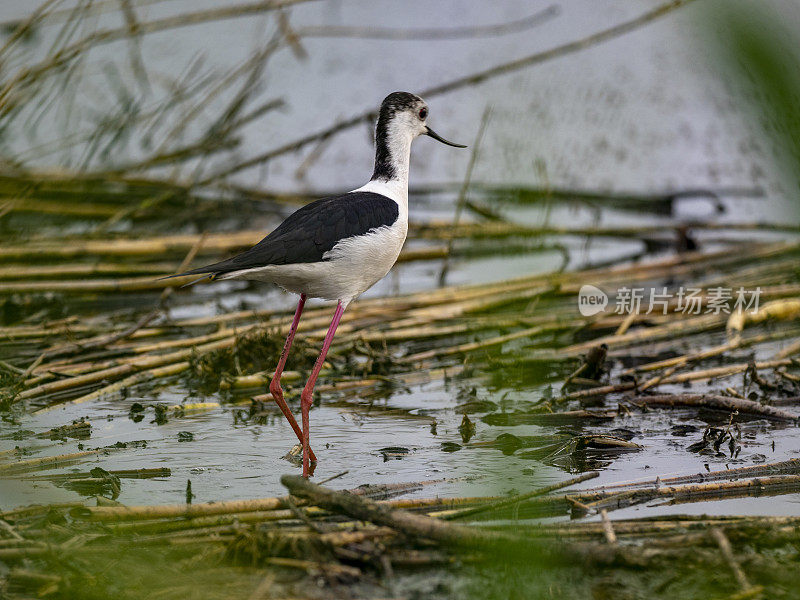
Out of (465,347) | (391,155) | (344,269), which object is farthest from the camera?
(465,347)

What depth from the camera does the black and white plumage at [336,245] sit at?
393cm

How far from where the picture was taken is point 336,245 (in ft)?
13.4

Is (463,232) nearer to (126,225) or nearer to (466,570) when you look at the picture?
(126,225)

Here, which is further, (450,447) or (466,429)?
(466,429)

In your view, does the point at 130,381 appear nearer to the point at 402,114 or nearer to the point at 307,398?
the point at 307,398

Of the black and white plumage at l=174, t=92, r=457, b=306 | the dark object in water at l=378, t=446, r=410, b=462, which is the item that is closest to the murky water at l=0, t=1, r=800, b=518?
the dark object in water at l=378, t=446, r=410, b=462

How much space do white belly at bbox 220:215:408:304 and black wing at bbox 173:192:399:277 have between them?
0.10 ft

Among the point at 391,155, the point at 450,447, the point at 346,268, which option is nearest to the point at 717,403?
the point at 450,447

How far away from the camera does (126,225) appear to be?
8.05 m

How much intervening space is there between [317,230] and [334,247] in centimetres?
11

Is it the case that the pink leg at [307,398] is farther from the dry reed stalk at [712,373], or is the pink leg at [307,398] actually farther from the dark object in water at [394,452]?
the dry reed stalk at [712,373]

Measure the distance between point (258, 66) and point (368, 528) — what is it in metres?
4.23

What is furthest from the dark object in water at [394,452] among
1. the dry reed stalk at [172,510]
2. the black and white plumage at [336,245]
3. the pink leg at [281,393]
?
the dry reed stalk at [172,510]

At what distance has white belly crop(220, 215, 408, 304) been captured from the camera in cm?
405
